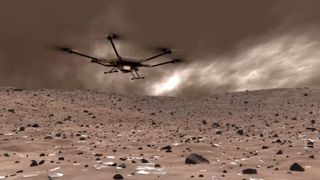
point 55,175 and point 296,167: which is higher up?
point 55,175

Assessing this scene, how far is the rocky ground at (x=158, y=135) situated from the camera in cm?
1498

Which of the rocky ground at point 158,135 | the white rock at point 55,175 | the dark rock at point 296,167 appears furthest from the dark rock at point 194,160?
the white rock at point 55,175

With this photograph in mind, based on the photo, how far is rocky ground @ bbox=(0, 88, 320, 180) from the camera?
49.2ft

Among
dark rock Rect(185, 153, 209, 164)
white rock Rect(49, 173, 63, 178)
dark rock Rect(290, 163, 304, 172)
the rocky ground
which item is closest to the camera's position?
white rock Rect(49, 173, 63, 178)

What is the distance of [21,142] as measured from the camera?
22797mm

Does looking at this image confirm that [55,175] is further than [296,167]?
No

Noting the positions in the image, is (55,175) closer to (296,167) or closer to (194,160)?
(194,160)

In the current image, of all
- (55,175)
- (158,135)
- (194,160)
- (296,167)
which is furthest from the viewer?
(158,135)

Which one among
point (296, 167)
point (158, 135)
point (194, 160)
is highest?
point (158, 135)

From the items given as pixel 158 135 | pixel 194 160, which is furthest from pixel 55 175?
pixel 158 135

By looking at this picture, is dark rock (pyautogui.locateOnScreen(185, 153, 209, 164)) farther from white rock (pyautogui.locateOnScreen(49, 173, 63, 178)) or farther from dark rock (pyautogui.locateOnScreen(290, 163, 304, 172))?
white rock (pyautogui.locateOnScreen(49, 173, 63, 178))

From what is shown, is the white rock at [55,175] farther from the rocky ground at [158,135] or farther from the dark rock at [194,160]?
the dark rock at [194,160]

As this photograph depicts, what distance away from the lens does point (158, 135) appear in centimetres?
2692

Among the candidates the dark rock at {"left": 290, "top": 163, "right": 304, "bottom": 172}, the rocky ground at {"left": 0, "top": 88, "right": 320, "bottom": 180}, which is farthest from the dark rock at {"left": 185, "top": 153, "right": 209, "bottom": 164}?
the dark rock at {"left": 290, "top": 163, "right": 304, "bottom": 172}
